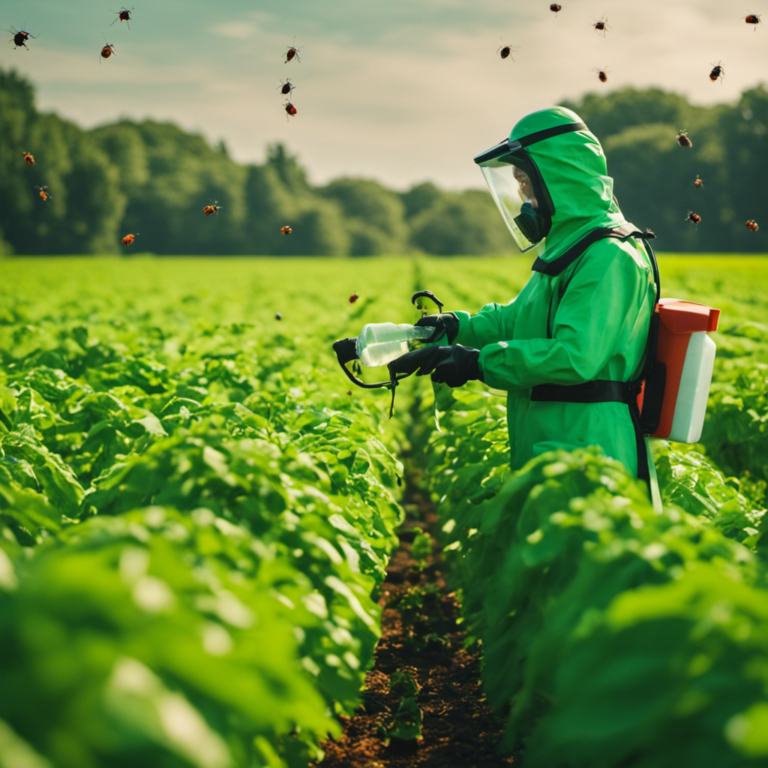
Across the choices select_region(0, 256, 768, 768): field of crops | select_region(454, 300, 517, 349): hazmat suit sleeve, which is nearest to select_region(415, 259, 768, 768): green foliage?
select_region(0, 256, 768, 768): field of crops

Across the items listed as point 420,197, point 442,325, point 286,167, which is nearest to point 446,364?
point 442,325

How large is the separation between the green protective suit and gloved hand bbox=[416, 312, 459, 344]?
46 cm

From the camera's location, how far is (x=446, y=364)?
11.2 ft

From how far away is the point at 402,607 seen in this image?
577cm

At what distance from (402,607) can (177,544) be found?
410cm

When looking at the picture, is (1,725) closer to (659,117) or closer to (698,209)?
(698,209)

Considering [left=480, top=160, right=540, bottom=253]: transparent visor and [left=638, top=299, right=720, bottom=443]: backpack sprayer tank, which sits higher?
[left=480, top=160, right=540, bottom=253]: transparent visor

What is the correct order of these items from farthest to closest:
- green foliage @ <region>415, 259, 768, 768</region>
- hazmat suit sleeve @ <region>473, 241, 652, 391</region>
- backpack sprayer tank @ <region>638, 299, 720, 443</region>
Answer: backpack sprayer tank @ <region>638, 299, 720, 443</region> < hazmat suit sleeve @ <region>473, 241, 652, 391</region> < green foliage @ <region>415, 259, 768, 768</region>

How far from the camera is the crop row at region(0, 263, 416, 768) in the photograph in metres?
1.27

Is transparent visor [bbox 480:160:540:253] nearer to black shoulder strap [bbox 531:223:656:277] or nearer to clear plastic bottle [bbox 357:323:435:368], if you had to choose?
black shoulder strap [bbox 531:223:656:277]

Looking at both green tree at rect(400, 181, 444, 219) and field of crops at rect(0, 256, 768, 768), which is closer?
field of crops at rect(0, 256, 768, 768)

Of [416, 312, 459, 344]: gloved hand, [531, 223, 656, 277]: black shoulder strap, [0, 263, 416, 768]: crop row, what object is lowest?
[0, 263, 416, 768]: crop row

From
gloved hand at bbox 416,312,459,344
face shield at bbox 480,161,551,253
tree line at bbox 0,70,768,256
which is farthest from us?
tree line at bbox 0,70,768,256

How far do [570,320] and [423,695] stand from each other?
8.67 feet
